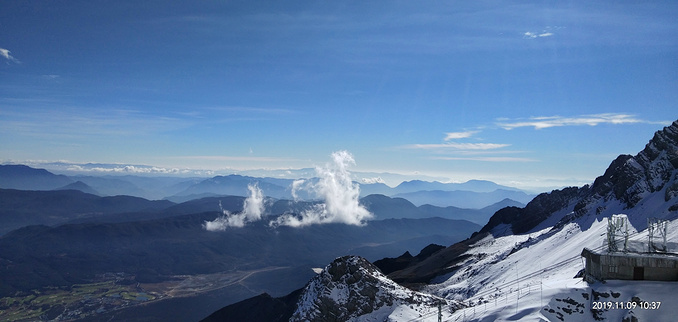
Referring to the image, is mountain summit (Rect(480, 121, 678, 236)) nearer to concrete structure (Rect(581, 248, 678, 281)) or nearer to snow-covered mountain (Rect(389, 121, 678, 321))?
snow-covered mountain (Rect(389, 121, 678, 321))

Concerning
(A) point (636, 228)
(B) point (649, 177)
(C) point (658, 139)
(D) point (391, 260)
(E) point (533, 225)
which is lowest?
(D) point (391, 260)

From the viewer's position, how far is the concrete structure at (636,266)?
30812mm

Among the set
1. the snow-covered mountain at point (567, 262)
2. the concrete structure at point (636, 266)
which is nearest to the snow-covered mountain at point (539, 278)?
the snow-covered mountain at point (567, 262)

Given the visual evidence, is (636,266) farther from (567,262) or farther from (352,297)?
(567,262)

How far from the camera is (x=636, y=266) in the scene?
103ft

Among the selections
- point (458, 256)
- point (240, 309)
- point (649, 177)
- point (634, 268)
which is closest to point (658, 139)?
point (649, 177)

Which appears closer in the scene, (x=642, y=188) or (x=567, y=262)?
(x=567, y=262)

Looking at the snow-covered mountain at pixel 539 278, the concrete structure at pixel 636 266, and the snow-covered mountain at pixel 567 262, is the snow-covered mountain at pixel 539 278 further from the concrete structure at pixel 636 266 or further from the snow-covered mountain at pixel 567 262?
the concrete structure at pixel 636 266

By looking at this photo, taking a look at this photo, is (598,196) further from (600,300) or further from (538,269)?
(600,300)

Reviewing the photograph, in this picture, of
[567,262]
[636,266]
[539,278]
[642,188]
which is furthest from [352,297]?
[642,188]

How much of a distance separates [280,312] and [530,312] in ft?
230

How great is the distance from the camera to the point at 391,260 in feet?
545

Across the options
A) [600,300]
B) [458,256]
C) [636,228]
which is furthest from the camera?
[458,256]

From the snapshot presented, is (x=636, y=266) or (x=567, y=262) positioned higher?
(x=636, y=266)
